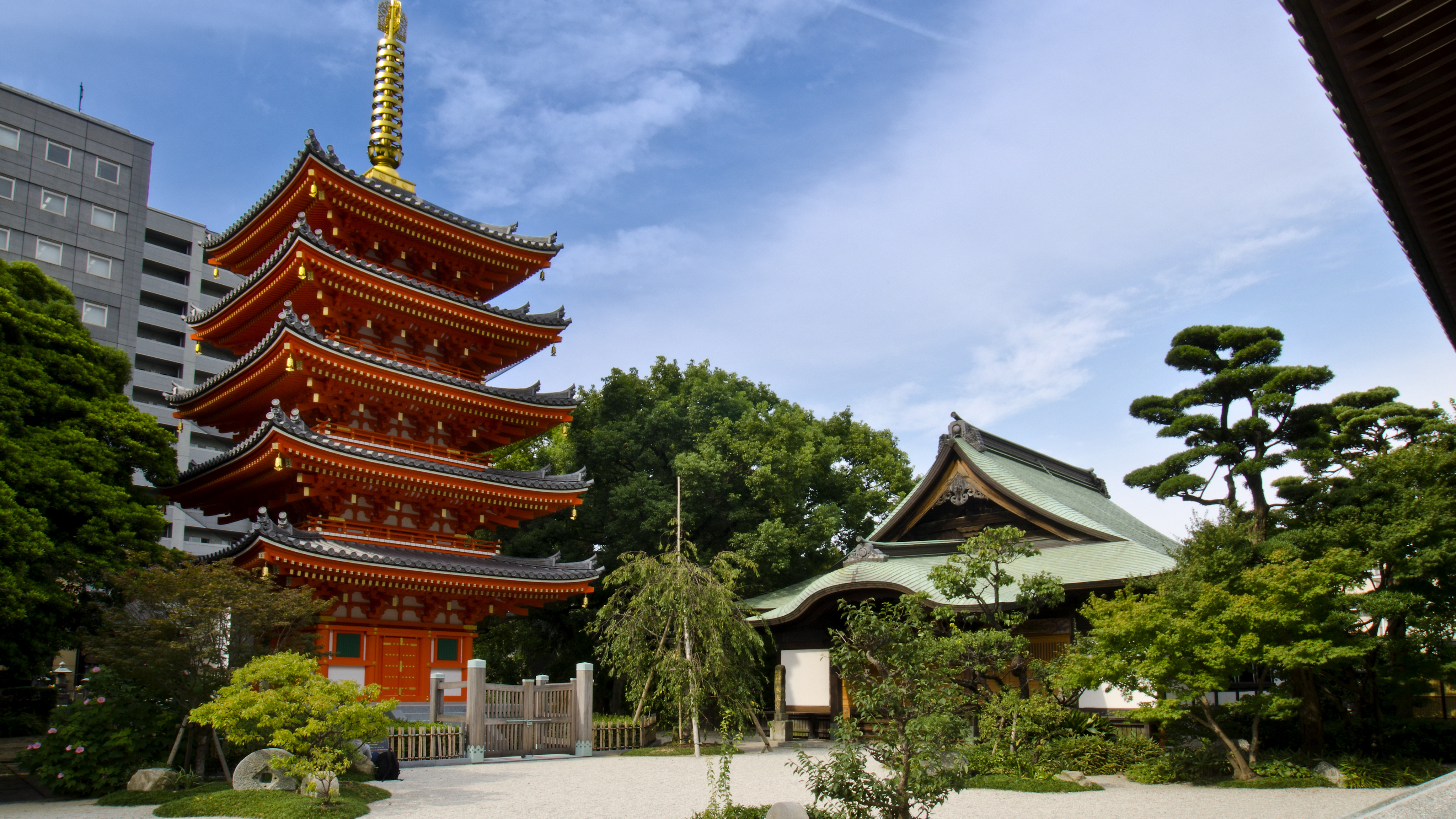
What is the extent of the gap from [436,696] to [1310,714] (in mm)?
14846

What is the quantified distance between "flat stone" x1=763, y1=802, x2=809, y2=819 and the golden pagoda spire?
1835cm

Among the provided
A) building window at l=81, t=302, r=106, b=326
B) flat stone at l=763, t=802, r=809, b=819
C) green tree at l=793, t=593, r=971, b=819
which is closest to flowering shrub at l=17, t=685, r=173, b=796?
flat stone at l=763, t=802, r=809, b=819

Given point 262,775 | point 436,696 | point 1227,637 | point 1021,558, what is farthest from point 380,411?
point 1227,637

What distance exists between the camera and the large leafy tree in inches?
1086

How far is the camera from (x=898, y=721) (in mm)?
8094

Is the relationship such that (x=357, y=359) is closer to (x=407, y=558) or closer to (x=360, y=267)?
(x=360, y=267)

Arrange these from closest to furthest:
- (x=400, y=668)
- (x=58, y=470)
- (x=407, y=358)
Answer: (x=58, y=470) < (x=400, y=668) < (x=407, y=358)

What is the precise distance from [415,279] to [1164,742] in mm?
17866

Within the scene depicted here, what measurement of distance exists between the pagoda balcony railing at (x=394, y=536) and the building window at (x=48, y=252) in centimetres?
2933

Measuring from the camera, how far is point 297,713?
36.0 ft

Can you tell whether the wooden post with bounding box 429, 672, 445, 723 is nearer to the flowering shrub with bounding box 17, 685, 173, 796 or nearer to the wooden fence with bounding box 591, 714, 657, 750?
the wooden fence with bounding box 591, 714, 657, 750

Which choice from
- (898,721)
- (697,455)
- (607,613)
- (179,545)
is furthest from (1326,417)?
(179,545)

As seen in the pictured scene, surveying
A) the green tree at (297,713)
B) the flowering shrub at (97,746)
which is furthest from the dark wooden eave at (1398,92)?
the flowering shrub at (97,746)

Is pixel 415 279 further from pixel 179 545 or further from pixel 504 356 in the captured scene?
pixel 179 545
